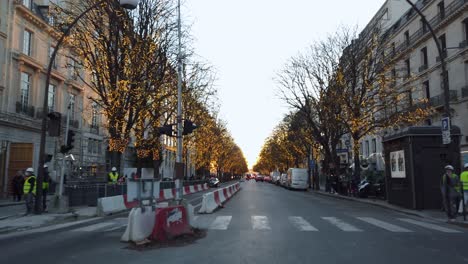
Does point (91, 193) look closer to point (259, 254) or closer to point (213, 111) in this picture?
point (259, 254)

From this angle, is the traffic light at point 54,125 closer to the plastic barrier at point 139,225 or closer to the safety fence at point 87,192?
the safety fence at point 87,192

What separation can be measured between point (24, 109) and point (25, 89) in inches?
55.6

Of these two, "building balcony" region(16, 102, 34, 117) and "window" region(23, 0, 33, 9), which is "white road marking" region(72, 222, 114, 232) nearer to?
"building balcony" region(16, 102, 34, 117)

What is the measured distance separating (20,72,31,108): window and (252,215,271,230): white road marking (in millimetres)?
19912

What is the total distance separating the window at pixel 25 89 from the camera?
2703 cm

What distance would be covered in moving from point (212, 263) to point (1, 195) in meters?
22.3

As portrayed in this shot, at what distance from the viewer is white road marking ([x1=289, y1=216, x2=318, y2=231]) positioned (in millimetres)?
11281

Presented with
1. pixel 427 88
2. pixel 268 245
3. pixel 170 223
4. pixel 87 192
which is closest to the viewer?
pixel 268 245

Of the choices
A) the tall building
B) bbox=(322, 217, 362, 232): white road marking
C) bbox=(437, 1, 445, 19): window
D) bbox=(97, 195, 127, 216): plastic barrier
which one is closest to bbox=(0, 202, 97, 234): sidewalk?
bbox=(97, 195, 127, 216): plastic barrier

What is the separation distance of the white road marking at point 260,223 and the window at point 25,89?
19912 mm

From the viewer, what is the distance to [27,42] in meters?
27.6

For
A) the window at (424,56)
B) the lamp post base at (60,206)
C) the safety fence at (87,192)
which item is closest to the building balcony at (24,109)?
the safety fence at (87,192)

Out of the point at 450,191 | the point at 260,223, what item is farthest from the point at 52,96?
the point at 450,191

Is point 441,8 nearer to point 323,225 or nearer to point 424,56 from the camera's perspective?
point 424,56
